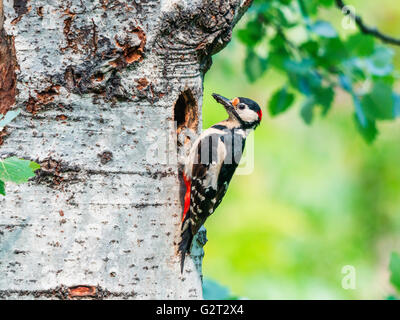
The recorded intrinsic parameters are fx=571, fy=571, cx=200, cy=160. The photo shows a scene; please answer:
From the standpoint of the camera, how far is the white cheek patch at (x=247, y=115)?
11.0 feet

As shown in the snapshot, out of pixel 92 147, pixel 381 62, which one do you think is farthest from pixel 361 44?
pixel 92 147

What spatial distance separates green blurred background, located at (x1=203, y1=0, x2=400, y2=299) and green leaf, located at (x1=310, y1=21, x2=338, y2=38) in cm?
249

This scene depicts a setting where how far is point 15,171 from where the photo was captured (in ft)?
5.27

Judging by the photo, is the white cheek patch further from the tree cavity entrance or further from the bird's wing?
the tree cavity entrance

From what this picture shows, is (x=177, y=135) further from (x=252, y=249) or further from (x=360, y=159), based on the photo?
(x=360, y=159)

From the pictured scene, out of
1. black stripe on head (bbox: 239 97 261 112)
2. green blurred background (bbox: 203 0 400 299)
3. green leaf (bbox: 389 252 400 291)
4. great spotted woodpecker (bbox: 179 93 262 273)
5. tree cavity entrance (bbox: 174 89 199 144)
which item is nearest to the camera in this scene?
green leaf (bbox: 389 252 400 291)

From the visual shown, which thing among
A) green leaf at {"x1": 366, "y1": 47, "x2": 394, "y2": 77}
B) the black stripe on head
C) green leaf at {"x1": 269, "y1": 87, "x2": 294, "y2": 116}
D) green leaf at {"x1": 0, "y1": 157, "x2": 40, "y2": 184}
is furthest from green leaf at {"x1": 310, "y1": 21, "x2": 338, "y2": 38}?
green leaf at {"x1": 0, "y1": 157, "x2": 40, "y2": 184}

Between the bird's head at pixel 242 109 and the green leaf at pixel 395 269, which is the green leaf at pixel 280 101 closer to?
the bird's head at pixel 242 109

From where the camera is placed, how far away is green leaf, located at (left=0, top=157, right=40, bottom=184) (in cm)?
159

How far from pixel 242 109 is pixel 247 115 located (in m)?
0.05

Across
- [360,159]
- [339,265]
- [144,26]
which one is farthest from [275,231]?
[144,26]
